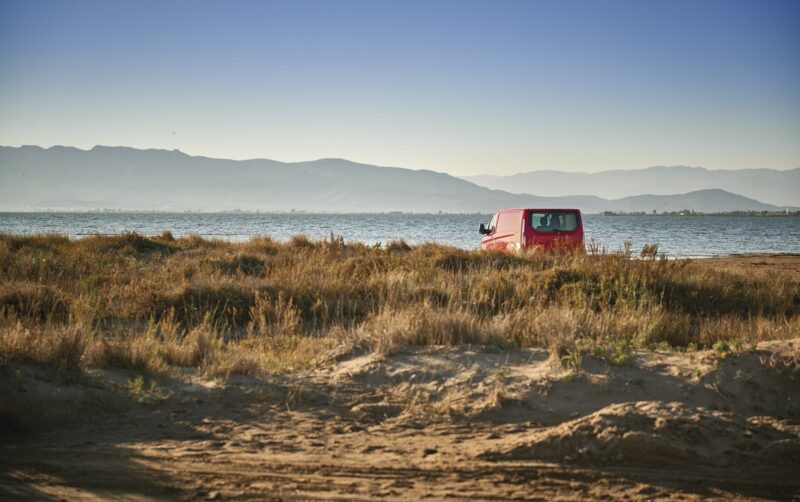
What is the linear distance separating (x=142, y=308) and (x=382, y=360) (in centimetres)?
563

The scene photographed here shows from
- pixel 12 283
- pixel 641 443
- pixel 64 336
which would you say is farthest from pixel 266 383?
pixel 12 283

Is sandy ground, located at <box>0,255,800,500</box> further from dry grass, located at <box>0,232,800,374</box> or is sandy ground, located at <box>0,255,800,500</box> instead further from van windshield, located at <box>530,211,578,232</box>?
van windshield, located at <box>530,211,578,232</box>

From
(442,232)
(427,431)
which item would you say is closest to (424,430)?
(427,431)

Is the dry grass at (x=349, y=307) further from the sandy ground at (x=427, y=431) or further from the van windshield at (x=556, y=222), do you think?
the van windshield at (x=556, y=222)

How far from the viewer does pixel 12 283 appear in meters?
12.0

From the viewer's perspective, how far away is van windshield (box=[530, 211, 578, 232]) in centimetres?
1662

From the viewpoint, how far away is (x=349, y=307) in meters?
10.5

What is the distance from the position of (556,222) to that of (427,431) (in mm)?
11767

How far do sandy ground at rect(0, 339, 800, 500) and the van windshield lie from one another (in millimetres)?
9278

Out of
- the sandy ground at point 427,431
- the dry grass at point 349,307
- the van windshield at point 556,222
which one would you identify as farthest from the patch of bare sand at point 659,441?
the van windshield at point 556,222

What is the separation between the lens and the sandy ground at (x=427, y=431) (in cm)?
478

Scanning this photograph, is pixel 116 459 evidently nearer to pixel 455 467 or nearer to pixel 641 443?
pixel 455 467

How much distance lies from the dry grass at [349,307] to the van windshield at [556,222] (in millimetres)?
892

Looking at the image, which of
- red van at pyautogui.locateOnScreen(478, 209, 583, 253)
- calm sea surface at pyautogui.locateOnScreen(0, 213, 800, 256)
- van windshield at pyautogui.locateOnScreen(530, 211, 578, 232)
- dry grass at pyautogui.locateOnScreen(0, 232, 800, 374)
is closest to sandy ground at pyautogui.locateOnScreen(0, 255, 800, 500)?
dry grass at pyautogui.locateOnScreen(0, 232, 800, 374)
